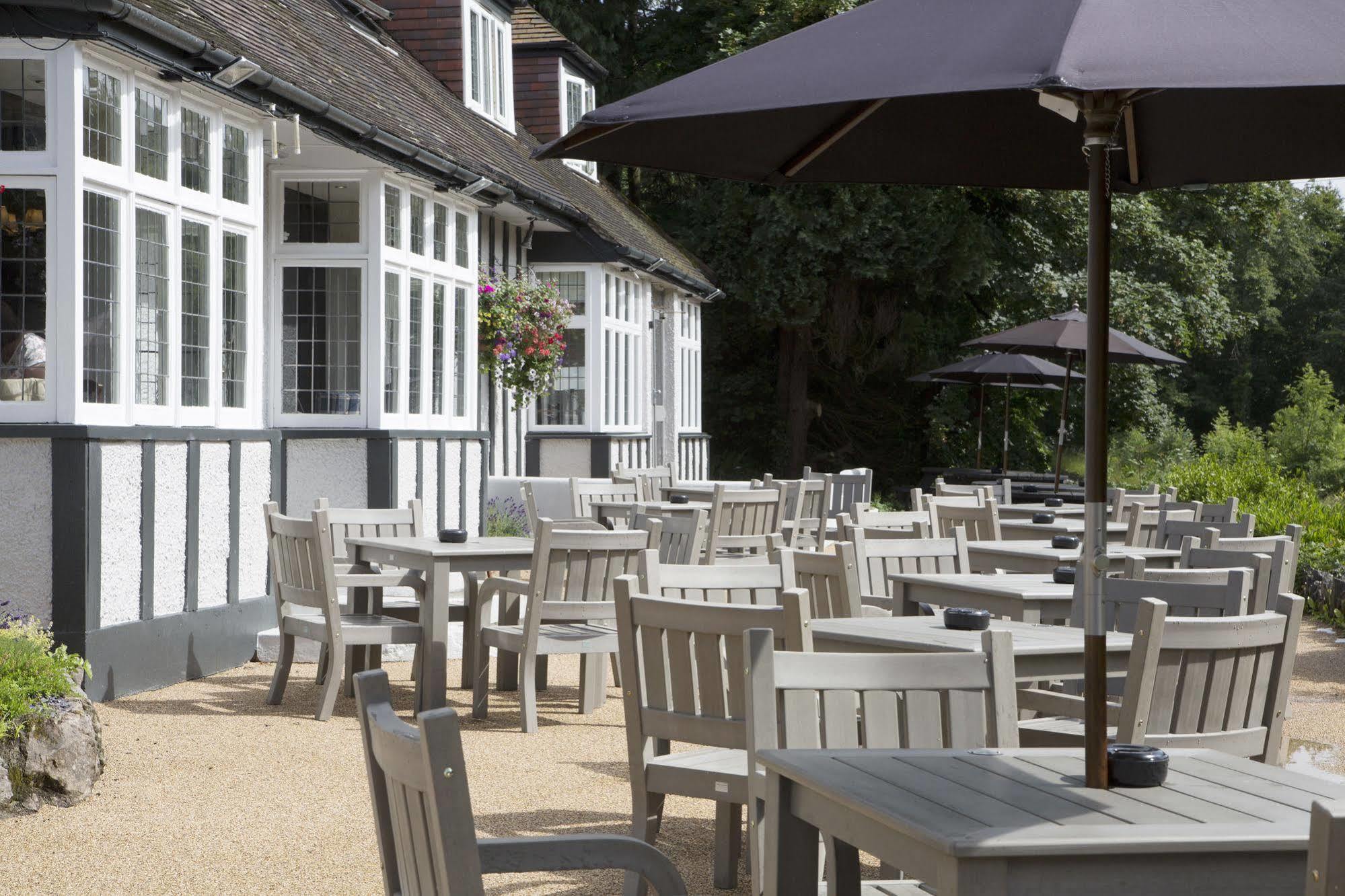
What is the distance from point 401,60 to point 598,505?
6150mm

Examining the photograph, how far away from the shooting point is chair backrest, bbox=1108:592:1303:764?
3.36 metres

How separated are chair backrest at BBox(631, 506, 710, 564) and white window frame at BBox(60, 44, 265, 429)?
2692 millimetres

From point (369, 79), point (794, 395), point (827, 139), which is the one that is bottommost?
point (794, 395)

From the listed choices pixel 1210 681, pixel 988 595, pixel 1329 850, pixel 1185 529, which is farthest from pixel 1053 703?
pixel 1329 850

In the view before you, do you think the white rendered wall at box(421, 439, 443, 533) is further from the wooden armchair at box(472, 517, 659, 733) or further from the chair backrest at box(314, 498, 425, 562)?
the wooden armchair at box(472, 517, 659, 733)

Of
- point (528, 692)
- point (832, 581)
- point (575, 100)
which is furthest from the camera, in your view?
point (575, 100)

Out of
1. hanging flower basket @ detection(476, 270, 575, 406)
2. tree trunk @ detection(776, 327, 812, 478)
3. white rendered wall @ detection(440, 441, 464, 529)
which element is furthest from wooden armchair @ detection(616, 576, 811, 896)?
tree trunk @ detection(776, 327, 812, 478)

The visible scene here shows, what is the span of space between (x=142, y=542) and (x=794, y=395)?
20.3 meters

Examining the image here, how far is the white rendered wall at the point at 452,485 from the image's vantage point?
11.8 m

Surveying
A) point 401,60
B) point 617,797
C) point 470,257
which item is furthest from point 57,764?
point 401,60

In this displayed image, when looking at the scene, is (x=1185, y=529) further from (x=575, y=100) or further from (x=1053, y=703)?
(x=575, y=100)

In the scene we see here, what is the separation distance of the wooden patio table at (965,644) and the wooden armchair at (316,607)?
3.22 meters

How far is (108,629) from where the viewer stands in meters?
7.37

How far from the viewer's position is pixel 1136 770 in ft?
8.25
